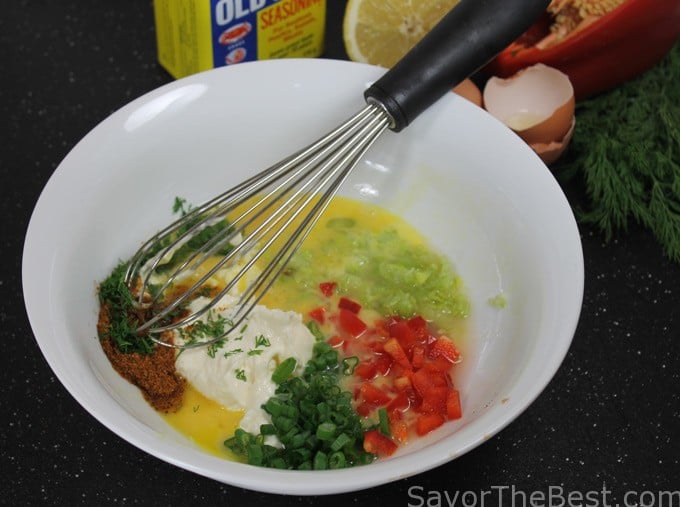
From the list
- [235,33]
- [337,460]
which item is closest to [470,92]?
[235,33]

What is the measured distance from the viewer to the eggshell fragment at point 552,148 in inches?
58.7

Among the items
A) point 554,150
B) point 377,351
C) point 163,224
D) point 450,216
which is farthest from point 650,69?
point 163,224

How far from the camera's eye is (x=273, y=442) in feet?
3.78

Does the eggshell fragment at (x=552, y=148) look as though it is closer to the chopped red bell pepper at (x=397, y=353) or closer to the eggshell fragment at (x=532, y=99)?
the eggshell fragment at (x=532, y=99)

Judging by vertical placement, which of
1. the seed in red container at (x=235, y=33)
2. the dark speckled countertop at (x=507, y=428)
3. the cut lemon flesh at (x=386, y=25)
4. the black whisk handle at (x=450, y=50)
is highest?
the seed in red container at (x=235, y=33)

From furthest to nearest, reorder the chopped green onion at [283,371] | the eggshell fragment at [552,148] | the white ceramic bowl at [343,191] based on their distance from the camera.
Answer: the eggshell fragment at [552,148] → the chopped green onion at [283,371] → the white ceramic bowl at [343,191]

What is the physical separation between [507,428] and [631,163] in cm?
53

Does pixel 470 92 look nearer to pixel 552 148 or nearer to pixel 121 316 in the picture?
pixel 552 148

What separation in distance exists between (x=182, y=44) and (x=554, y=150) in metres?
0.68

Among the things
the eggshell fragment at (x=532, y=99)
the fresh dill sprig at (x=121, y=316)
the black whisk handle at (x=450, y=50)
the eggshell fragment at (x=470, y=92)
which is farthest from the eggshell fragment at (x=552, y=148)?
the fresh dill sprig at (x=121, y=316)

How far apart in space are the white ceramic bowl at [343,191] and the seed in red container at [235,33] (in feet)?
0.44

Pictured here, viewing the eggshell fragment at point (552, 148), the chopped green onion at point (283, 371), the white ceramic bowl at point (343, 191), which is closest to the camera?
the white ceramic bowl at point (343, 191)

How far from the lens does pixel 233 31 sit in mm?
1538

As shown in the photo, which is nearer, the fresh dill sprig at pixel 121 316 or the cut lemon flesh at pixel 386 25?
the fresh dill sprig at pixel 121 316
